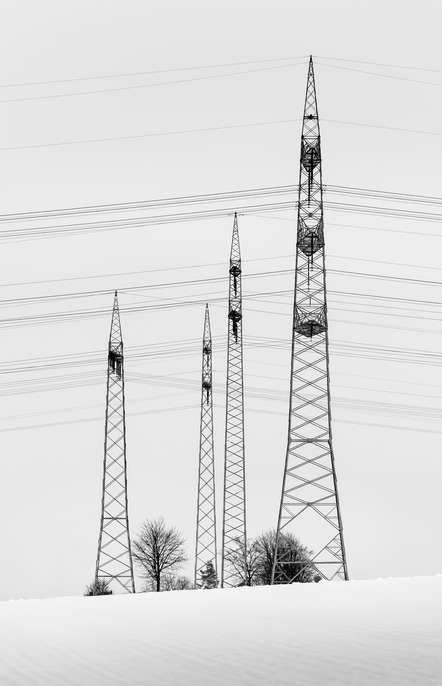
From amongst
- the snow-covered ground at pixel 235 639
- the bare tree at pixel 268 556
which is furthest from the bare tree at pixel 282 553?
the snow-covered ground at pixel 235 639

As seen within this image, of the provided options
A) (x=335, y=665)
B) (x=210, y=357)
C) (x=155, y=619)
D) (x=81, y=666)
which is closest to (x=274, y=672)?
(x=335, y=665)

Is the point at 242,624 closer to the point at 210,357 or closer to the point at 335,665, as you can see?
the point at 335,665

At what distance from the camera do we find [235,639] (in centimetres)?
2036

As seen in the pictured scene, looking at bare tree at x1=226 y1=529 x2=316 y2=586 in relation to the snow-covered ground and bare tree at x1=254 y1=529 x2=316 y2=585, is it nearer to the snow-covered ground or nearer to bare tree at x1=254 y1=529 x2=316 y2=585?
bare tree at x1=254 y1=529 x2=316 y2=585

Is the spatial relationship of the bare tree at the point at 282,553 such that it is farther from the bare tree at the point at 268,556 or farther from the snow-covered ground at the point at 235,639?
the snow-covered ground at the point at 235,639

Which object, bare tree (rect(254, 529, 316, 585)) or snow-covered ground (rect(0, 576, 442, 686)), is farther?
bare tree (rect(254, 529, 316, 585))

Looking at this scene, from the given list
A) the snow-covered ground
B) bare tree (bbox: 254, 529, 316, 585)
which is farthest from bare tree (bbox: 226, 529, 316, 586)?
the snow-covered ground

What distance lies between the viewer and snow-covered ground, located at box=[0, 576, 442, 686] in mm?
15441

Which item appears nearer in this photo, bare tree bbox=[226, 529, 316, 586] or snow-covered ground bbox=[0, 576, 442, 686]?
snow-covered ground bbox=[0, 576, 442, 686]

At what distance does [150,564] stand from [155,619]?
73466 mm

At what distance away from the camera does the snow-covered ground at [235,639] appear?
15.4 metres

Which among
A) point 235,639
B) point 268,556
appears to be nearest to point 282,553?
point 268,556

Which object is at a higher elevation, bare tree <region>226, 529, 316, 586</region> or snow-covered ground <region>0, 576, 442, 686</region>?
bare tree <region>226, 529, 316, 586</region>

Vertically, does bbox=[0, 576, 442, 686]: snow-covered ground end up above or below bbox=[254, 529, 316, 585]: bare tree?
below
